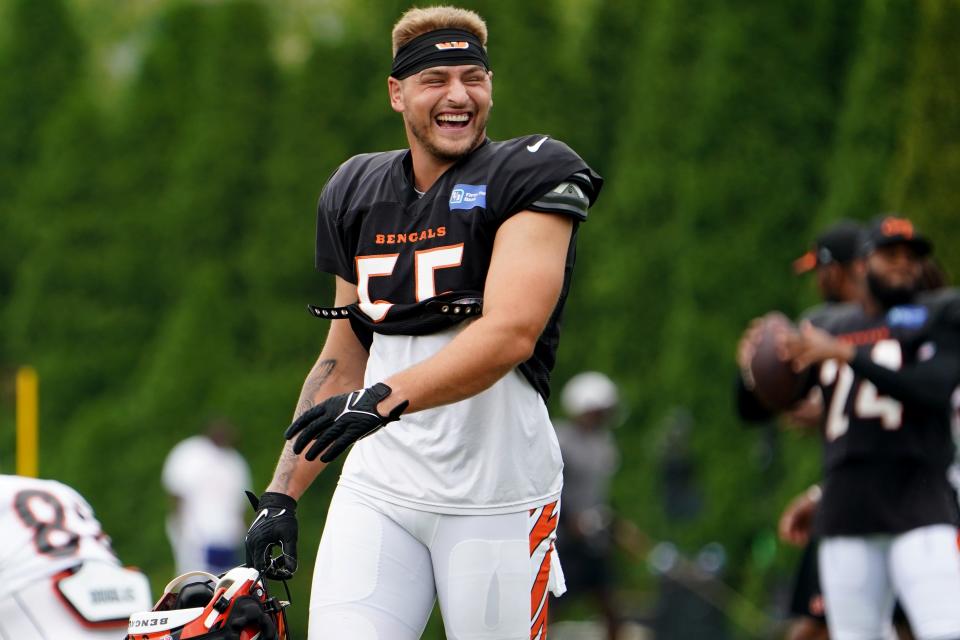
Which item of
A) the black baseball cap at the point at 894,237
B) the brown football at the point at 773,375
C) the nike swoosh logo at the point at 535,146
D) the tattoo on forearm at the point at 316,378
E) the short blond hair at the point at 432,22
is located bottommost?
the brown football at the point at 773,375

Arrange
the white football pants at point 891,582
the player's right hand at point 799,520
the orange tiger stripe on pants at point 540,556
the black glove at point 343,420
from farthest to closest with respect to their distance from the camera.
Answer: the player's right hand at point 799,520 → the white football pants at point 891,582 → the orange tiger stripe on pants at point 540,556 → the black glove at point 343,420

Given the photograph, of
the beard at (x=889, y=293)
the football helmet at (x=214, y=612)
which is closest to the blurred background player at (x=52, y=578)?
the football helmet at (x=214, y=612)

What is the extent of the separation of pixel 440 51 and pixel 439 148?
245 millimetres

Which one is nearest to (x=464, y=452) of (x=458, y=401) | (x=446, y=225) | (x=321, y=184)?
(x=458, y=401)

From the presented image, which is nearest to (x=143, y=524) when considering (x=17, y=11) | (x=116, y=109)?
(x=116, y=109)

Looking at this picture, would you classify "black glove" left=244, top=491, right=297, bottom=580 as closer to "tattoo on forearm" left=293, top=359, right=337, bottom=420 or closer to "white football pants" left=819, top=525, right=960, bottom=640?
"tattoo on forearm" left=293, top=359, right=337, bottom=420

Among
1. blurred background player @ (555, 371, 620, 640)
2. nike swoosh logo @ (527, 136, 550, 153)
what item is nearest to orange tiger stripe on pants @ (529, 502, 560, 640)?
nike swoosh logo @ (527, 136, 550, 153)

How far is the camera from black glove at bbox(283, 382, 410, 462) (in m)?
3.58

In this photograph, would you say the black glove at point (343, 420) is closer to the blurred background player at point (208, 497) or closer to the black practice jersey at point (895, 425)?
the black practice jersey at point (895, 425)

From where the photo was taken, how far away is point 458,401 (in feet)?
12.3

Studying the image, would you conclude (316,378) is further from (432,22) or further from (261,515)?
(432,22)

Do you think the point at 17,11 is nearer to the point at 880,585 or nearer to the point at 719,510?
the point at 719,510

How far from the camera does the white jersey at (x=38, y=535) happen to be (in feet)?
13.3

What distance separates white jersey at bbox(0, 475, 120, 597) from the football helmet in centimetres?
44
